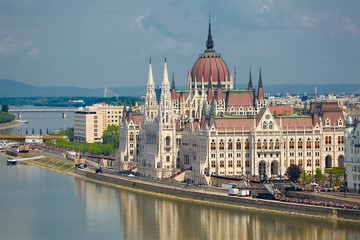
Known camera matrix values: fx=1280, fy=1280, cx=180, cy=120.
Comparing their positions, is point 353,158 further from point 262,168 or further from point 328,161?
point 328,161

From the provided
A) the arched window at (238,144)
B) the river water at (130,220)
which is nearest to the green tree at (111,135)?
the river water at (130,220)

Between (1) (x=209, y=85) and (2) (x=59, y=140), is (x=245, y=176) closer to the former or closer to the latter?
(1) (x=209, y=85)

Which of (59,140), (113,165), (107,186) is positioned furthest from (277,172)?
(59,140)

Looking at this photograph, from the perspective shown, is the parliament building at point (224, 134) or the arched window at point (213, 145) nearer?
the arched window at point (213, 145)

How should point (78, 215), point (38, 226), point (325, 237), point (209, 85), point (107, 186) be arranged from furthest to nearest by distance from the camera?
point (209, 85) → point (107, 186) → point (78, 215) → point (38, 226) → point (325, 237)

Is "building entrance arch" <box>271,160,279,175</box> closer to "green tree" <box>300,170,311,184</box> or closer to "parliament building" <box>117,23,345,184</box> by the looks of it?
"parliament building" <box>117,23,345,184</box>

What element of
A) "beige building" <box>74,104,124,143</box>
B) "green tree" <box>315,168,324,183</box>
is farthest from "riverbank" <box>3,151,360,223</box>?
"beige building" <box>74,104,124,143</box>

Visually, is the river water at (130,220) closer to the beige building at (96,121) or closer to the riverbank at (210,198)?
the riverbank at (210,198)

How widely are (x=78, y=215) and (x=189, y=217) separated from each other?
7.80 meters

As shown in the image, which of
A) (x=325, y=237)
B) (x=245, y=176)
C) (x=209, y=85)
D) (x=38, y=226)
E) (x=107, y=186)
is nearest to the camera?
(x=325, y=237)

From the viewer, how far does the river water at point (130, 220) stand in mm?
78875

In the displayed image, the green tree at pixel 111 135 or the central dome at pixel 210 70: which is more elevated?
the central dome at pixel 210 70

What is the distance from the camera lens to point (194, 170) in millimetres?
104000

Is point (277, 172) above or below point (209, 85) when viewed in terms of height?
below
